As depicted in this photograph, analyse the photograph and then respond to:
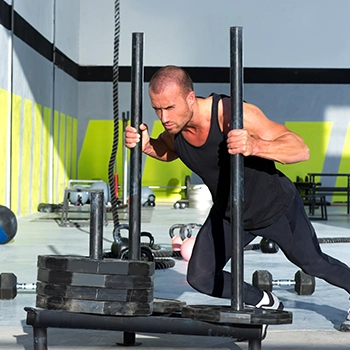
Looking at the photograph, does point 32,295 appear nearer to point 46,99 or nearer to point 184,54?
point 46,99

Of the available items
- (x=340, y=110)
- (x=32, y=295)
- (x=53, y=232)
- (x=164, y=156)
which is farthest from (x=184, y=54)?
(x=164, y=156)

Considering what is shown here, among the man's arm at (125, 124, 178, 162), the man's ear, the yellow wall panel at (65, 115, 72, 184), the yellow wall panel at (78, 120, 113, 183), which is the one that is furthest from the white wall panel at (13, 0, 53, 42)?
the man's ear

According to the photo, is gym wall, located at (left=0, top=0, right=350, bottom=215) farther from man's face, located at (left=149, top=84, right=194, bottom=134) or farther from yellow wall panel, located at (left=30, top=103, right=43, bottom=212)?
man's face, located at (left=149, top=84, right=194, bottom=134)

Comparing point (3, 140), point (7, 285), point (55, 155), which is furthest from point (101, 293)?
point (55, 155)

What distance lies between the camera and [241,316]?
2547 mm

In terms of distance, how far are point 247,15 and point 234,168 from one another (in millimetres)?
12565

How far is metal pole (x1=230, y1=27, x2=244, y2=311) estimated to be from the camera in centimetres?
257

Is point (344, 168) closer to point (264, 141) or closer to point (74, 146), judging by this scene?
point (74, 146)

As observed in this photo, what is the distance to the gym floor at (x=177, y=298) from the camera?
10.8 ft

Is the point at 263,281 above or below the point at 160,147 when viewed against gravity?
below

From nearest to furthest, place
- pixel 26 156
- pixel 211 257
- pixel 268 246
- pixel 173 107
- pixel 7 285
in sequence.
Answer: pixel 173 107
pixel 211 257
pixel 7 285
pixel 268 246
pixel 26 156

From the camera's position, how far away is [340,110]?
14883mm

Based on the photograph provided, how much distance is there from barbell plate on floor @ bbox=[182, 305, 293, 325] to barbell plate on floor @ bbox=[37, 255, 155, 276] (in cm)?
23

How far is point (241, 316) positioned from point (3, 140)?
7726 mm
